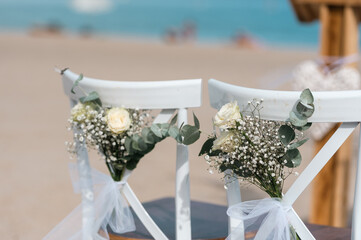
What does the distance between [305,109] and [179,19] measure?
41469 millimetres

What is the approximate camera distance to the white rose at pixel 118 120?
1.91 metres

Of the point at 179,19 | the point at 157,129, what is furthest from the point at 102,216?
the point at 179,19

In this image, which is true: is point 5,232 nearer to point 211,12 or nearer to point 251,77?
point 251,77

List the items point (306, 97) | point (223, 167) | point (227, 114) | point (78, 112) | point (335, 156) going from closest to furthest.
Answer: point (306, 97), point (227, 114), point (223, 167), point (78, 112), point (335, 156)

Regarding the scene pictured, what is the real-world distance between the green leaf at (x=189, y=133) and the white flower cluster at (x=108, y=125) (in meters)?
0.18

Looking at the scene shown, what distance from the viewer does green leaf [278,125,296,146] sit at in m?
1.67

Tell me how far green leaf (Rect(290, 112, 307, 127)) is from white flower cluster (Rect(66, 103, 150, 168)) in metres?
0.55

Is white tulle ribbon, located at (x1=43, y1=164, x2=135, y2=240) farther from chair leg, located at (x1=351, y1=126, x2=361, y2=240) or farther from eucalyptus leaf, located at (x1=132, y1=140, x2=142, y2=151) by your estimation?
chair leg, located at (x1=351, y1=126, x2=361, y2=240)

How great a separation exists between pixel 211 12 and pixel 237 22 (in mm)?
8381

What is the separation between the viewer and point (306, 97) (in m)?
1.59

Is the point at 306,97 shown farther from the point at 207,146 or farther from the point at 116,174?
the point at 116,174

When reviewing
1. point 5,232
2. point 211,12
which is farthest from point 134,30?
point 5,232

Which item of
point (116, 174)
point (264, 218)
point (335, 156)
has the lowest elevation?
point (264, 218)

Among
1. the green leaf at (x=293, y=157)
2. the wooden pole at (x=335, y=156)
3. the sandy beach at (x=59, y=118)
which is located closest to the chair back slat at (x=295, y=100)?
the green leaf at (x=293, y=157)
